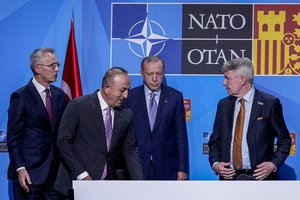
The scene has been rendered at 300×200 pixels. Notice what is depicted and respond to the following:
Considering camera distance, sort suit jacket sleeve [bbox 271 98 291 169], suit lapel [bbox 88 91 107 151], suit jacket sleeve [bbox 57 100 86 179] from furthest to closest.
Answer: suit jacket sleeve [bbox 271 98 291 169], suit lapel [bbox 88 91 107 151], suit jacket sleeve [bbox 57 100 86 179]

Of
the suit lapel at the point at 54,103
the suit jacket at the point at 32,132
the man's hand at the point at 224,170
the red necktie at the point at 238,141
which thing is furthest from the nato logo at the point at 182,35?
the man's hand at the point at 224,170

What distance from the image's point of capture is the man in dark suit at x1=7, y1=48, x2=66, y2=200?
16.0 ft

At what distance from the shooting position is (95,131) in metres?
4.27

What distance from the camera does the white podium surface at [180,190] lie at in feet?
10.7

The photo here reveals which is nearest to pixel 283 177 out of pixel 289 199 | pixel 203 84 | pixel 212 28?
pixel 203 84

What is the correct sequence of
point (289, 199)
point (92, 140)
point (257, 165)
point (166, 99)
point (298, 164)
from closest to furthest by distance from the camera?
point (289, 199)
point (92, 140)
point (257, 165)
point (166, 99)
point (298, 164)

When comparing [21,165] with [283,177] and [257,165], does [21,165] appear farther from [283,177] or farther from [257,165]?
[283,177]

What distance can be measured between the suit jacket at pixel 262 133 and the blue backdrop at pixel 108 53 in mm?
910

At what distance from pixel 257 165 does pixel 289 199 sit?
5.06ft

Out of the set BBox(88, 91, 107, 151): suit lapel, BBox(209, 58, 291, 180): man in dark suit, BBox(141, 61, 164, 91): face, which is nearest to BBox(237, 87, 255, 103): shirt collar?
BBox(209, 58, 291, 180): man in dark suit

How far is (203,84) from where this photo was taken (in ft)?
19.2

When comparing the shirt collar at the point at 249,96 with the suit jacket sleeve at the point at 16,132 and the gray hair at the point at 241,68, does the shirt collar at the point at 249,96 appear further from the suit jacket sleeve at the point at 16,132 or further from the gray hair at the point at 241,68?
the suit jacket sleeve at the point at 16,132

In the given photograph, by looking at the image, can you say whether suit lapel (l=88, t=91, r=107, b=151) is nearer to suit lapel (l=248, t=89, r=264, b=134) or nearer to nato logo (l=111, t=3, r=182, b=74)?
suit lapel (l=248, t=89, r=264, b=134)

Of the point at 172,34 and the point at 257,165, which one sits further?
the point at 172,34
